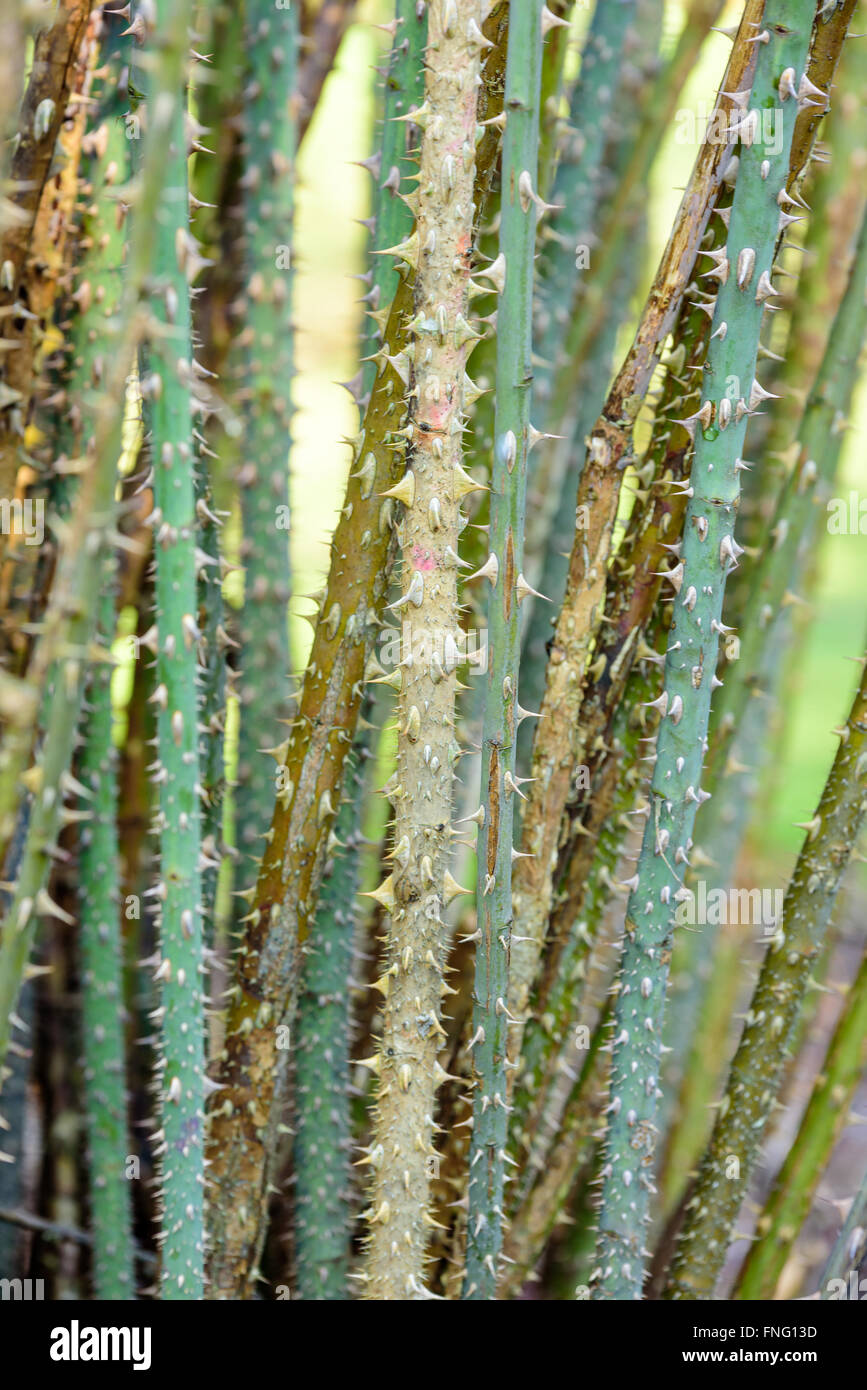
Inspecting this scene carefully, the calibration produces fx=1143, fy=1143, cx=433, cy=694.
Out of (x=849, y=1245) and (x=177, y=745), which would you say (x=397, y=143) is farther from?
(x=849, y=1245)

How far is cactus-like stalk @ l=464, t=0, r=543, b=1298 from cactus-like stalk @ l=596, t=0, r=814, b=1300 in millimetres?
99

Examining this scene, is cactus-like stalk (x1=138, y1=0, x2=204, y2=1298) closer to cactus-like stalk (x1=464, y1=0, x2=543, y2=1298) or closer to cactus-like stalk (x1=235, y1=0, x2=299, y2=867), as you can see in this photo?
cactus-like stalk (x1=464, y1=0, x2=543, y2=1298)

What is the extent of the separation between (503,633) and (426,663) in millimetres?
49

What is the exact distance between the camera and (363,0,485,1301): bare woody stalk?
61 centimetres

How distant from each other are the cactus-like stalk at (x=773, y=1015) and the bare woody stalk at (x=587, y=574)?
19 centimetres

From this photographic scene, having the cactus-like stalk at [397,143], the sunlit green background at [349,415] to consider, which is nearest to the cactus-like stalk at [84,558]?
the cactus-like stalk at [397,143]

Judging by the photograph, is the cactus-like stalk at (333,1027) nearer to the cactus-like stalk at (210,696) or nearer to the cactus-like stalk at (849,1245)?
the cactus-like stalk at (210,696)

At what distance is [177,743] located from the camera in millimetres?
688

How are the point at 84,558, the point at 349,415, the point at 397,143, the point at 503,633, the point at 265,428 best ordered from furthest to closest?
the point at 349,415, the point at 265,428, the point at 397,143, the point at 503,633, the point at 84,558

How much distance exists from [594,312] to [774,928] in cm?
65

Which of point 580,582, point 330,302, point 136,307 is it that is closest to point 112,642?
point 580,582

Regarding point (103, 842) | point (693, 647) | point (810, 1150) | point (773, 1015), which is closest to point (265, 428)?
point (103, 842)
